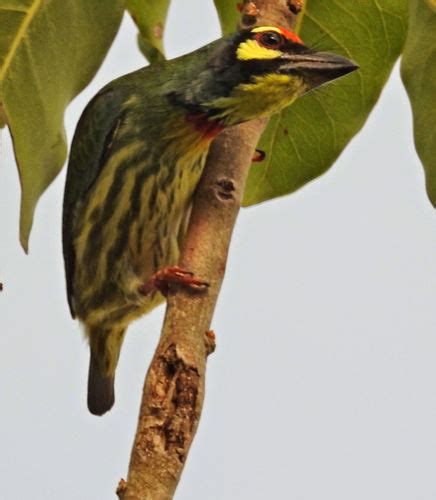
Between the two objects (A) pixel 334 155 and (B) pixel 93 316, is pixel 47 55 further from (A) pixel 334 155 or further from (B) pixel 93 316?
(B) pixel 93 316

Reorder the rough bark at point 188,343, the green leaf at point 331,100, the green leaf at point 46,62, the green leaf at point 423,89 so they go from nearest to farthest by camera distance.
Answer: the rough bark at point 188,343 < the green leaf at point 46,62 < the green leaf at point 423,89 < the green leaf at point 331,100

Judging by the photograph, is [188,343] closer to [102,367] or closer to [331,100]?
[331,100]

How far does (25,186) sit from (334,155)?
92 cm

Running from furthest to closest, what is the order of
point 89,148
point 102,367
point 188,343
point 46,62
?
point 102,367
point 89,148
point 46,62
point 188,343

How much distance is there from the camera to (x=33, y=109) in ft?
8.21

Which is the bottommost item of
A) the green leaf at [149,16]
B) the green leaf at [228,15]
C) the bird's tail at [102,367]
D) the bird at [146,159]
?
the bird's tail at [102,367]

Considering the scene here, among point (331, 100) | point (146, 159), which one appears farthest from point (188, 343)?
point (146, 159)

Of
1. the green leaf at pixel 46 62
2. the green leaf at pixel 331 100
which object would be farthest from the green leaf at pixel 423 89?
the green leaf at pixel 46 62

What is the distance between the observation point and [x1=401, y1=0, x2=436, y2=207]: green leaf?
2.72 m

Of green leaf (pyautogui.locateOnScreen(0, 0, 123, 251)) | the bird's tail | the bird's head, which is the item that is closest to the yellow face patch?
the bird's head

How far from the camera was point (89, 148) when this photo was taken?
344 cm

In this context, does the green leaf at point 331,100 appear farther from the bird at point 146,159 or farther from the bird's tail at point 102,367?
the bird's tail at point 102,367

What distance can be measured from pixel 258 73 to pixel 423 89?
1.25ft

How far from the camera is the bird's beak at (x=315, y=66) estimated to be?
8.46 ft
